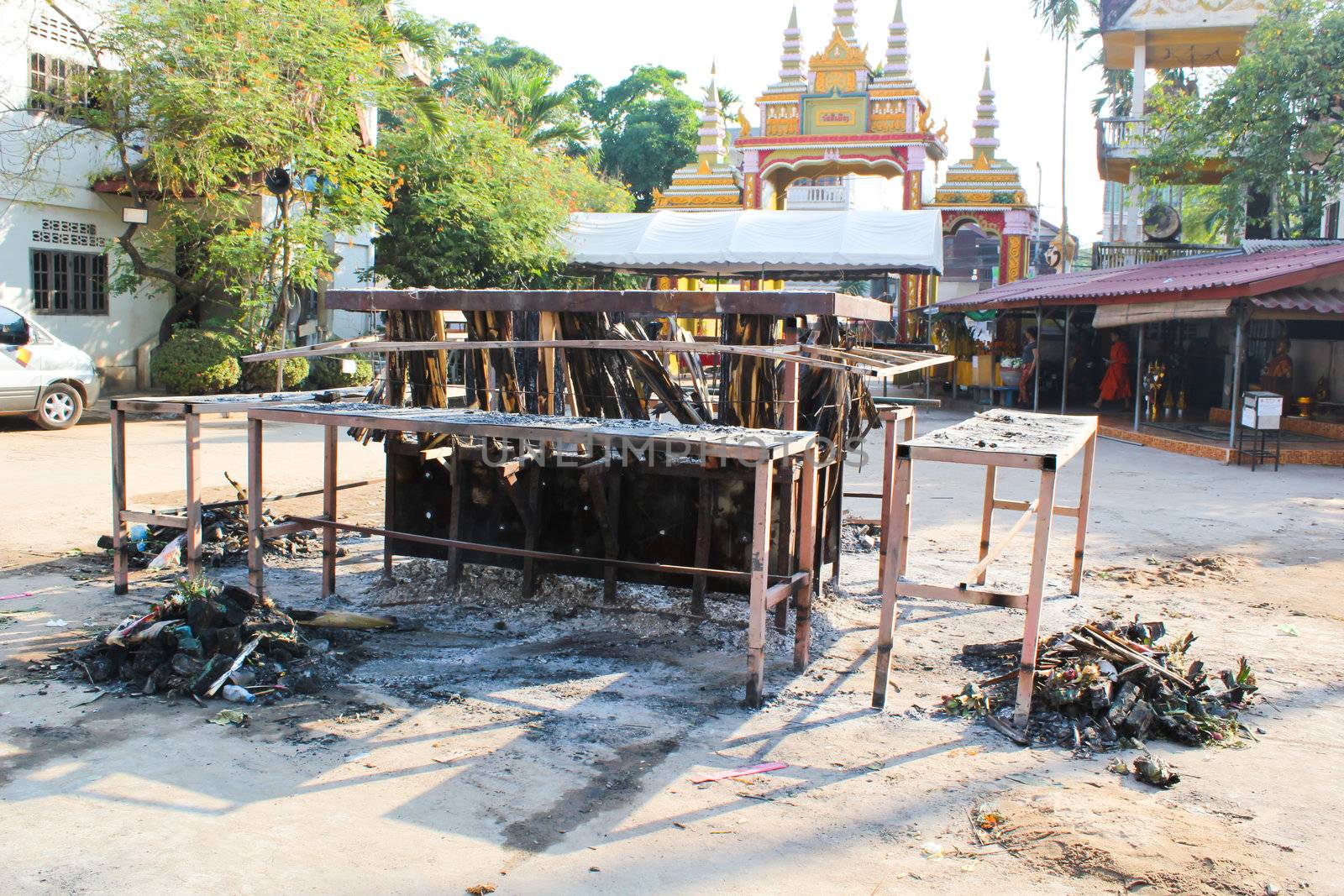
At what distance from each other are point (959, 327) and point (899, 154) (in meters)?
7.37

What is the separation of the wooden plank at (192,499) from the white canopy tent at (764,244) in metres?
17.1

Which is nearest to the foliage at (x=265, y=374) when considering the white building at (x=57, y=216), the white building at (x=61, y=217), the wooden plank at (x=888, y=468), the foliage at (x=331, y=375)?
the foliage at (x=331, y=375)

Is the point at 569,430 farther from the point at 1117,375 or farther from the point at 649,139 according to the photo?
the point at 649,139

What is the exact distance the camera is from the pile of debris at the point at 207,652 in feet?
15.9

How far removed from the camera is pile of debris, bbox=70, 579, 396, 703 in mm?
4840

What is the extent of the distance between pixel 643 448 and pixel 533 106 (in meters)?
27.8

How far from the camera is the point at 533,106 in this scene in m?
31.5

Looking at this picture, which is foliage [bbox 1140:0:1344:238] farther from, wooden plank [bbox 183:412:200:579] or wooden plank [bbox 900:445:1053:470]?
wooden plank [bbox 183:412:200:579]

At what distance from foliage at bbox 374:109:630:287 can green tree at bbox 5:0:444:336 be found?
151 cm

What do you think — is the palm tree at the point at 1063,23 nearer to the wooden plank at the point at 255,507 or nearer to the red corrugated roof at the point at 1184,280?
the red corrugated roof at the point at 1184,280

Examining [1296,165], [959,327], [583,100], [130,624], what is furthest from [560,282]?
[583,100]

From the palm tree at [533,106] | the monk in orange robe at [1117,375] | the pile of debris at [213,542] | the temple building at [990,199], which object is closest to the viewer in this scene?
the pile of debris at [213,542]

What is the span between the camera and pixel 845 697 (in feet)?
16.9

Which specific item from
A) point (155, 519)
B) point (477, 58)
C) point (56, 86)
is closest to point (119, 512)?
point (155, 519)
